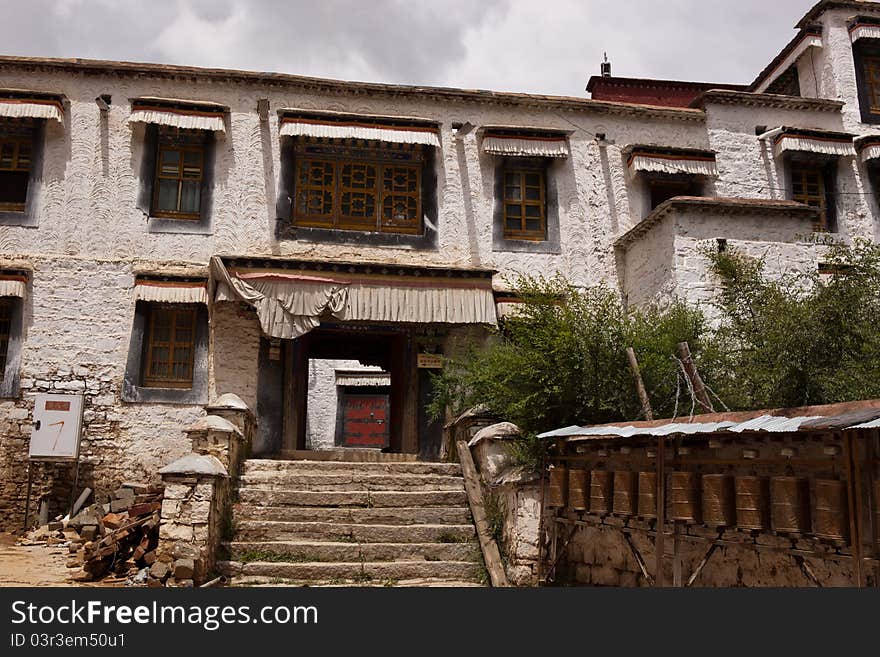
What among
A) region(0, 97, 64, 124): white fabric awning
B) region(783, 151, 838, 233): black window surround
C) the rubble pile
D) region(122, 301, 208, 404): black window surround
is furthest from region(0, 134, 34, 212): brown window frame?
region(783, 151, 838, 233): black window surround

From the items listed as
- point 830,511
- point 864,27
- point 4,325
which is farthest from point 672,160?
point 4,325

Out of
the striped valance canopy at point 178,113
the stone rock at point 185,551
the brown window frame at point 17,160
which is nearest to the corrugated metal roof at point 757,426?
the stone rock at point 185,551

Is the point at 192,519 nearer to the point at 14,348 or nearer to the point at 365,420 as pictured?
the point at 14,348

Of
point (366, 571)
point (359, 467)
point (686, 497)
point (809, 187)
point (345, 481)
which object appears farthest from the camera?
point (809, 187)

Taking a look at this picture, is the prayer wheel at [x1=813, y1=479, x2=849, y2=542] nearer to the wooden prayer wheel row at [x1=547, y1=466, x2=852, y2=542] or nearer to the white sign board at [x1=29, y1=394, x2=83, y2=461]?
the wooden prayer wheel row at [x1=547, y1=466, x2=852, y2=542]

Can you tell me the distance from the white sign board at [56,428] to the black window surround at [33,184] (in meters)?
3.03

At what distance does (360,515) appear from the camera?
30.8ft

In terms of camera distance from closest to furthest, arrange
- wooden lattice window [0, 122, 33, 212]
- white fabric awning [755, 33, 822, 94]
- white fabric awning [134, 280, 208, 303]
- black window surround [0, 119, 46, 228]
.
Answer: white fabric awning [134, 280, 208, 303] → black window surround [0, 119, 46, 228] → wooden lattice window [0, 122, 33, 212] → white fabric awning [755, 33, 822, 94]

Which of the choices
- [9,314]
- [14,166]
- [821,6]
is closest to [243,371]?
[9,314]

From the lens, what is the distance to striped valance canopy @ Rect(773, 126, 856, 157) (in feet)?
47.3

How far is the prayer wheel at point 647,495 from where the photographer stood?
671 centimetres

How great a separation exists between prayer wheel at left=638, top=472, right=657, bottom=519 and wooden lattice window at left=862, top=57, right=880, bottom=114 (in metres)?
12.1

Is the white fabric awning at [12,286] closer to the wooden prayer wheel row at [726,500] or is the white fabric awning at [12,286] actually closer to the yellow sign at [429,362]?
the yellow sign at [429,362]

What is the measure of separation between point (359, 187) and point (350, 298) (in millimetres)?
2292
